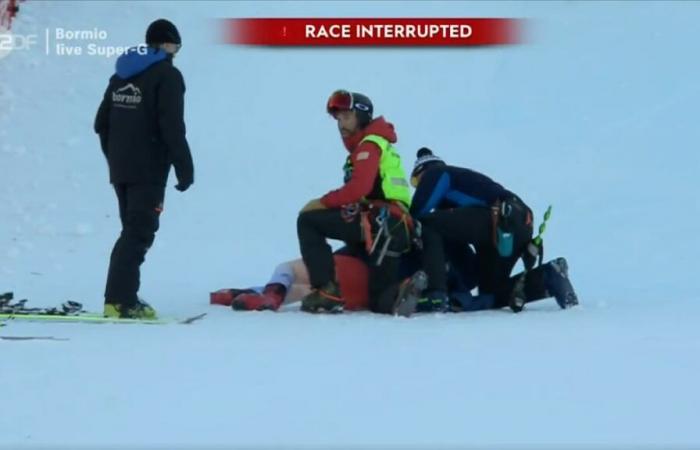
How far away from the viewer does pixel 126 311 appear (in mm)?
7734

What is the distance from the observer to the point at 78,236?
12.0 m

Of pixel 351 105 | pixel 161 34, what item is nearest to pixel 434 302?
pixel 351 105

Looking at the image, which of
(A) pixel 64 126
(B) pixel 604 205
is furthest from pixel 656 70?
(A) pixel 64 126

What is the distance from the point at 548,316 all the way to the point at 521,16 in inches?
480

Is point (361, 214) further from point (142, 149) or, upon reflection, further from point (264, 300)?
point (142, 149)

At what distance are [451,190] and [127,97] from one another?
195 centimetres

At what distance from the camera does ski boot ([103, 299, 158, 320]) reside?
25.3 ft

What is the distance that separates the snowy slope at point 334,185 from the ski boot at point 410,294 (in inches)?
5.9

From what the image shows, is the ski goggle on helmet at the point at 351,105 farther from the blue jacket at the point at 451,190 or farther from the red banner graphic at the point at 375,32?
the red banner graphic at the point at 375,32

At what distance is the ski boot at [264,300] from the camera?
823 cm

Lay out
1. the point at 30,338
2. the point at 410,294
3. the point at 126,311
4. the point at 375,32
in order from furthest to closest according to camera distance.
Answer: the point at 375,32 < the point at 410,294 < the point at 126,311 < the point at 30,338

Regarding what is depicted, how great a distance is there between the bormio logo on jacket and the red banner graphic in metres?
10.9

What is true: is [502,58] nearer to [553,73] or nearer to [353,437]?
[553,73]

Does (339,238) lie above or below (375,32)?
below
